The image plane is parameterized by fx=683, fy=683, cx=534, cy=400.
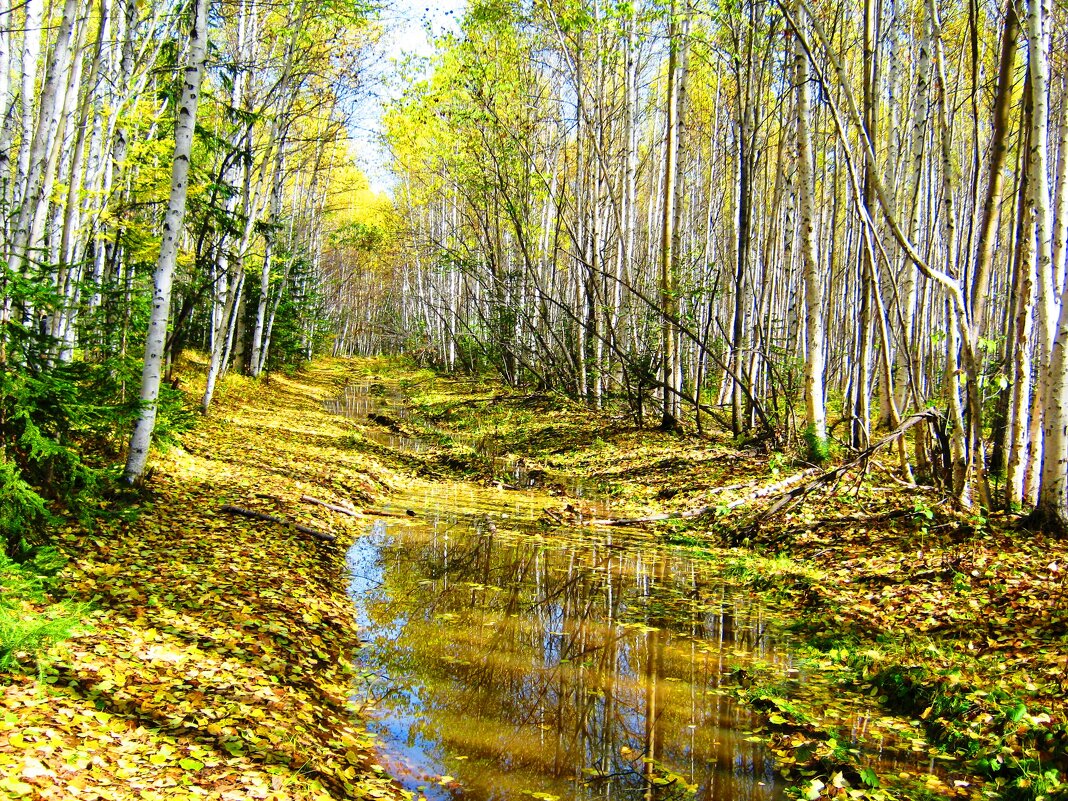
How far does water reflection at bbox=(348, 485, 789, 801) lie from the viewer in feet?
12.6

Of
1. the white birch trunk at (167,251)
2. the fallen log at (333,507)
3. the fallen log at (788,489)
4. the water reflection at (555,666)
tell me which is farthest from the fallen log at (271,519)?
the fallen log at (788,489)

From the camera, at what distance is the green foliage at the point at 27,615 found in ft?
10.8

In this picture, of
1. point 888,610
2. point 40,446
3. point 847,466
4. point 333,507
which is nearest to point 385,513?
point 333,507

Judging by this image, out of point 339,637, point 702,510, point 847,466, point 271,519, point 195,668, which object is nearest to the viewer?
point 195,668

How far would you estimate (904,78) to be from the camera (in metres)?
18.2

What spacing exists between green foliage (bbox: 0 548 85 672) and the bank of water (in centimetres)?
183

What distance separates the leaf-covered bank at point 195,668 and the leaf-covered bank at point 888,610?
9.11 ft

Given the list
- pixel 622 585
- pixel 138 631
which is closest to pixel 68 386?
pixel 138 631

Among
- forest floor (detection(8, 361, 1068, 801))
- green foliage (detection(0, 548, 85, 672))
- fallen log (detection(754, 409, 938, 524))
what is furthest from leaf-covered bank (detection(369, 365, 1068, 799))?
green foliage (detection(0, 548, 85, 672))

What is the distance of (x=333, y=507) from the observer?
351 inches

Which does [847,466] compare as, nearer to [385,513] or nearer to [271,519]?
[385,513]

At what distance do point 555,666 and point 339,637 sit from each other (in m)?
1.70

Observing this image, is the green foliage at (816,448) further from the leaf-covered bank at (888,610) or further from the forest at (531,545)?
the leaf-covered bank at (888,610)

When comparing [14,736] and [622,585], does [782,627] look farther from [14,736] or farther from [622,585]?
[14,736]
